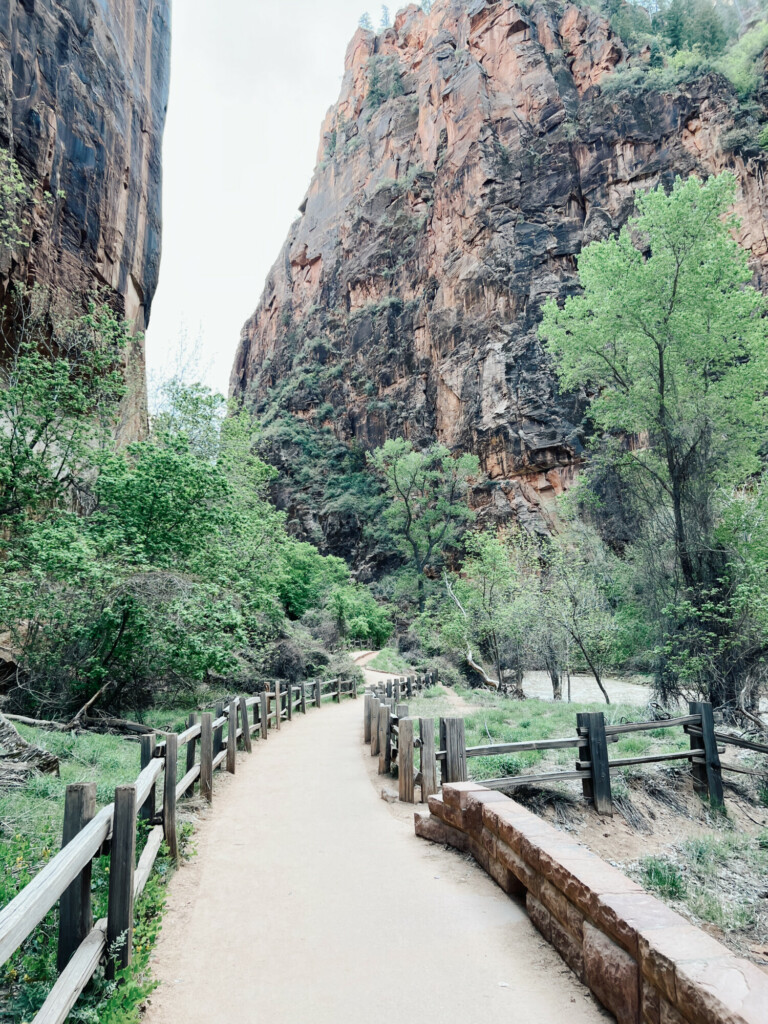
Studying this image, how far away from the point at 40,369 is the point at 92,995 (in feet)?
37.7

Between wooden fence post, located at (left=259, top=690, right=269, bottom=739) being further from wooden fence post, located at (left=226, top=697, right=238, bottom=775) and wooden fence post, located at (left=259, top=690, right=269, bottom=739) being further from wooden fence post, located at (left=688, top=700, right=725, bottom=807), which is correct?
wooden fence post, located at (left=688, top=700, right=725, bottom=807)

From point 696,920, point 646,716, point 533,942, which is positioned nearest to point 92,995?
point 533,942

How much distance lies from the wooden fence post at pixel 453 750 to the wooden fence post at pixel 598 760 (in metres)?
1.57

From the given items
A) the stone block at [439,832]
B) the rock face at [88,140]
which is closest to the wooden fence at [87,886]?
the stone block at [439,832]

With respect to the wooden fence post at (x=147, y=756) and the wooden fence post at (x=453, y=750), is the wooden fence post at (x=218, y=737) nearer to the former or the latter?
the wooden fence post at (x=147, y=756)

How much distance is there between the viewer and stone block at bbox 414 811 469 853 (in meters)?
5.31

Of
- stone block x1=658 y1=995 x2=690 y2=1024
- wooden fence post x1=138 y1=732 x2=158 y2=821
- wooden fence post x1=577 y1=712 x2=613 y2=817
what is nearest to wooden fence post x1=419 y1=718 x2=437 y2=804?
wooden fence post x1=577 y1=712 x2=613 y2=817

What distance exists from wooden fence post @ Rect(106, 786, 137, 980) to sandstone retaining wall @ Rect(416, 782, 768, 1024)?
2.50 m

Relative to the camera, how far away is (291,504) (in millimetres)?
53500

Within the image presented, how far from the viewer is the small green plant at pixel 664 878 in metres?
5.11

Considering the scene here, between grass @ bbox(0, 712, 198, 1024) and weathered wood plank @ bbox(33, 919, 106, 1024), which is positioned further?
grass @ bbox(0, 712, 198, 1024)

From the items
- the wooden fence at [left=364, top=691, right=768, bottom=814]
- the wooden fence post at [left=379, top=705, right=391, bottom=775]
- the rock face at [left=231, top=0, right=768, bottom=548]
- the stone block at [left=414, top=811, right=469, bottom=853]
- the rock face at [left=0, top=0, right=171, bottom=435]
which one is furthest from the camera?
the rock face at [left=231, top=0, right=768, bottom=548]

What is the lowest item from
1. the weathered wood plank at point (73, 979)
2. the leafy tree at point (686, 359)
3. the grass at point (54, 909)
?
the grass at point (54, 909)

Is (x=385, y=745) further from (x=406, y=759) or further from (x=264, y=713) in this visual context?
(x=264, y=713)
